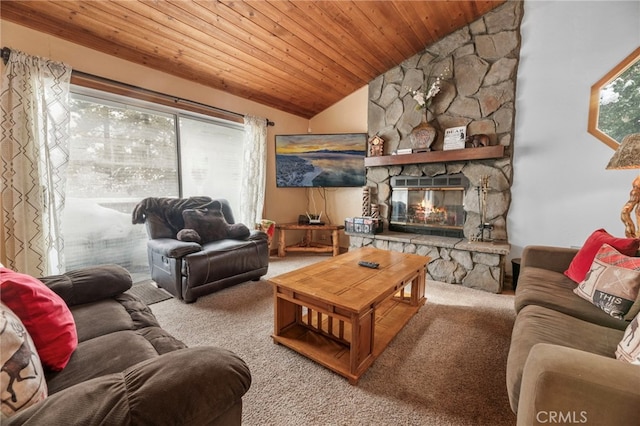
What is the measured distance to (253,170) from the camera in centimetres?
396

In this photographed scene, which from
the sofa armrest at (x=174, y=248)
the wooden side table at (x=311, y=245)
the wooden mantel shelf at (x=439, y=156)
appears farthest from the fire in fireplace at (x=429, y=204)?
the sofa armrest at (x=174, y=248)

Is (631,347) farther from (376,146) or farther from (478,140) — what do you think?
(376,146)

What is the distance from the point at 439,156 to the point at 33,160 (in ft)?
13.1

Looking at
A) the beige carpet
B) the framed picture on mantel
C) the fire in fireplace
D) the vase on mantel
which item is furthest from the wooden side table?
the framed picture on mantel

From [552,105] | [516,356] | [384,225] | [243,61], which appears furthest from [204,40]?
[552,105]

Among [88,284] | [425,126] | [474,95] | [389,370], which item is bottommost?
[389,370]

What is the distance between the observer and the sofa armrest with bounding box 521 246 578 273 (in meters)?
2.02

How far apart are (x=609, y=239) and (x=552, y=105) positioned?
5.74ft

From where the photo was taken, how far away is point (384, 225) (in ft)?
12.9

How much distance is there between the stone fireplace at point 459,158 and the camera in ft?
9.73

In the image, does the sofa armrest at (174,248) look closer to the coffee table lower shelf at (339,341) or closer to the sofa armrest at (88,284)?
the sofa armrest at (88,284)

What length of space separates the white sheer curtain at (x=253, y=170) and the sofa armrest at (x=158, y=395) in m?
3.28

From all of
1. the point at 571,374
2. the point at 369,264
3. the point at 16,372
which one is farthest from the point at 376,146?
the point at 16,372

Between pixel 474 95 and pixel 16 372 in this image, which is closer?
pixel 16 372
